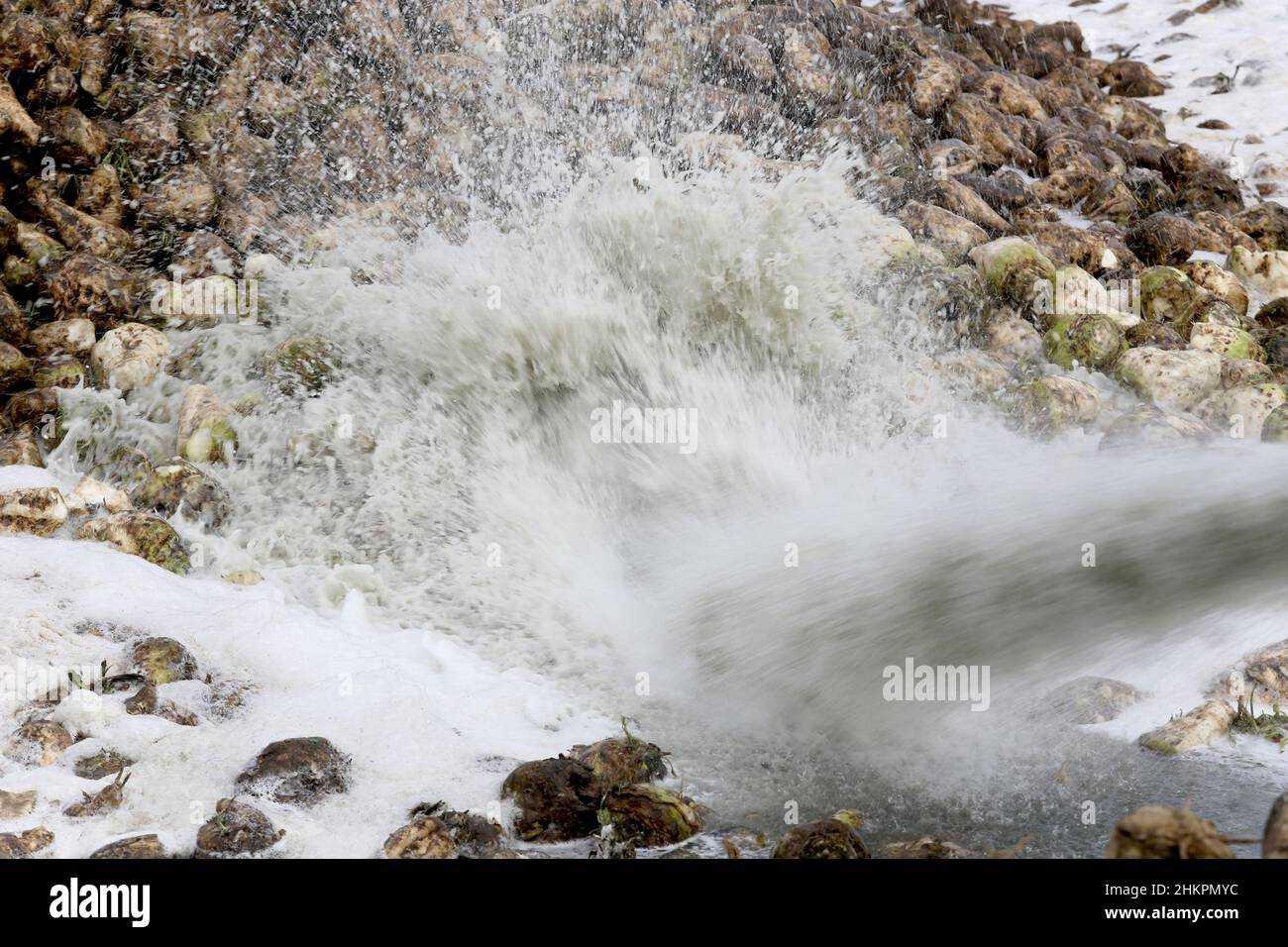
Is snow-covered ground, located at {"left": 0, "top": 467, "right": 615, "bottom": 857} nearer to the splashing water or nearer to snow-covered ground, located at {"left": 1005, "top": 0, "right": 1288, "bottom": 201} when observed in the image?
the splashing water

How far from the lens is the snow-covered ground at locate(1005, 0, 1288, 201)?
37.2ft

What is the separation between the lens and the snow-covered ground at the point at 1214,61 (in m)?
11.3

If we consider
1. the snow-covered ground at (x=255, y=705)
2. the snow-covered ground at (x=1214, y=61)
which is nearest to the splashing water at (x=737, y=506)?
the snow-covered ground at (x=255, y=705)

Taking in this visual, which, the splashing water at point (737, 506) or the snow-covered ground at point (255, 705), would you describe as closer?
the snow-covered ground at point (255, 705)

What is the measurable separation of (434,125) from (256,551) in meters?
4.47

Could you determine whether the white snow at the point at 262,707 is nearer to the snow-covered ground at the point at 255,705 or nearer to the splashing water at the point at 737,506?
the snow-covered ground at the point at 255,705

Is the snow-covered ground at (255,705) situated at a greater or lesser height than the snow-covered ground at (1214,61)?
lesser

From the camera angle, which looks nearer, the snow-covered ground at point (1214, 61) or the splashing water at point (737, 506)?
the splashing water at point (737, 506)

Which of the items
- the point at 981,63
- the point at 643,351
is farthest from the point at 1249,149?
the point at 643,351

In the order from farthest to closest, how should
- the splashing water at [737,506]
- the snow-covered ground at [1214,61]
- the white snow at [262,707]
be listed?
the snow-covered ground at [1214,61], the splashing water at [737,506], the white snow at [262,707]

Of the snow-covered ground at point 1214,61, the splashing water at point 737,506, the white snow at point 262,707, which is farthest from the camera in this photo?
the snow-covered ground at point 1214,61

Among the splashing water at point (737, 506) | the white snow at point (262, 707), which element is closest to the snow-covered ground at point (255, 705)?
the white snow at point (262, 707)

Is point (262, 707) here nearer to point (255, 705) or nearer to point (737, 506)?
point (255, 705)

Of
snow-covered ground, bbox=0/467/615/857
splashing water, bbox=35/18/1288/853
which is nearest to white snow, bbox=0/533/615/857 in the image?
snow-covered ground, bbox=0/467/615/857
